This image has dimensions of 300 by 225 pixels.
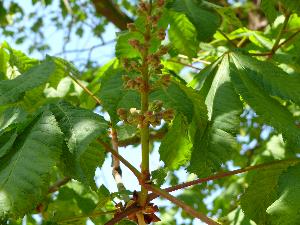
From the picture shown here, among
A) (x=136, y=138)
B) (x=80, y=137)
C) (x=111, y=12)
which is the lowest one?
(x=80, y=137)

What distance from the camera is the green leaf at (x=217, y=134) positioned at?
48.1 inches

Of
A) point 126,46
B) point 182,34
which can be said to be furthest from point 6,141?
point 182,34

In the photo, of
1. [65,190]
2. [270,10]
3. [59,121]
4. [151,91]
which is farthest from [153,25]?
[65,190]

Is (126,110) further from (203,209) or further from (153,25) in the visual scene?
(203,209)

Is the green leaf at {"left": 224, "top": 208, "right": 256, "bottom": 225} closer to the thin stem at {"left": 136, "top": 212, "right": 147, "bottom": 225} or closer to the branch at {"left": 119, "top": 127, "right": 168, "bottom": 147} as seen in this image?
the branch at {"left": 119, "top": 127, "right": 168, "bottom": 147}

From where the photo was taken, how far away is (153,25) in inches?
43.3

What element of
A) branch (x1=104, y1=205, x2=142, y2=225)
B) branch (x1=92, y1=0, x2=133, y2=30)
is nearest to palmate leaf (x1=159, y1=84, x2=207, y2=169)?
branch (x1=104, y1=205, x2=142, y2=225)

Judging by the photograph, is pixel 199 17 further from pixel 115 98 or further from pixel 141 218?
pixel 141 218

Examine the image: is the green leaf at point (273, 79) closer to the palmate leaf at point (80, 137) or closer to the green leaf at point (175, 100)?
the green leaf at point (175, 100)

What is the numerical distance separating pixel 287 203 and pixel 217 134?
0.82ft

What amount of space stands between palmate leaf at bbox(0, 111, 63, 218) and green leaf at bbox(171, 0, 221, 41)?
559 millimetres

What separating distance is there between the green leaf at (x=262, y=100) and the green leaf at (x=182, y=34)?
5.8 inches

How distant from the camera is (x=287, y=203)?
3.44ft

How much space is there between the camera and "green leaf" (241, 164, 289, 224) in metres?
1.29
